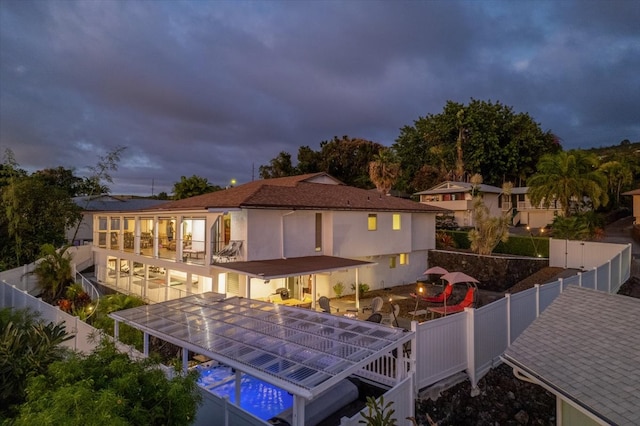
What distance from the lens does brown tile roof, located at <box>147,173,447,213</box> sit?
675 inches

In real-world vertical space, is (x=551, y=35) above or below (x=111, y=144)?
above

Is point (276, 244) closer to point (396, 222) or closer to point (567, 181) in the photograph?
point (396, 222)

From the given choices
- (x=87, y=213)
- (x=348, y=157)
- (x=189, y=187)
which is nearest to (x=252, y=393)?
(x=87, y=213)

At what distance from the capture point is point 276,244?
1800cm

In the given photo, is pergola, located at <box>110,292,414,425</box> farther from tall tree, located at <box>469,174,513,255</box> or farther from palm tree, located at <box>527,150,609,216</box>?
palm tree, located at <box>527,150,609,216</box>

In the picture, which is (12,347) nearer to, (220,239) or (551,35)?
(220,239)

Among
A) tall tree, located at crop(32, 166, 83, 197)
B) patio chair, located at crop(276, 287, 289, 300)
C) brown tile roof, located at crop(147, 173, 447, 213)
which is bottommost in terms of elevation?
patio chair, located at crop(276, 287, 289, 300)

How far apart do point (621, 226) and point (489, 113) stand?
22132mm

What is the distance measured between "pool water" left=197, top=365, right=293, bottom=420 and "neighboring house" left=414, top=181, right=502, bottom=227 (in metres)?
35.7

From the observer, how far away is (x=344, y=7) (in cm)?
1952

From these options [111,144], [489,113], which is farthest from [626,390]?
[489,113]

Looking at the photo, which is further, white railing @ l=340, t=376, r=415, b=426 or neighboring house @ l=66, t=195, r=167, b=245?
neighboring house @ l=66, t=195, r=167, b=245

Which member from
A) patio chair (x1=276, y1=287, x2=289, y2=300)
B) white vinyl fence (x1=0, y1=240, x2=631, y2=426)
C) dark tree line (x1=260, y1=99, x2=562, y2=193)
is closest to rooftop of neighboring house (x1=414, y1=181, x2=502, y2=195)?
dark tree line (x1=260, y1=99, x2=562, y2=193)

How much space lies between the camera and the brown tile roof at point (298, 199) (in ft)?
56.2
